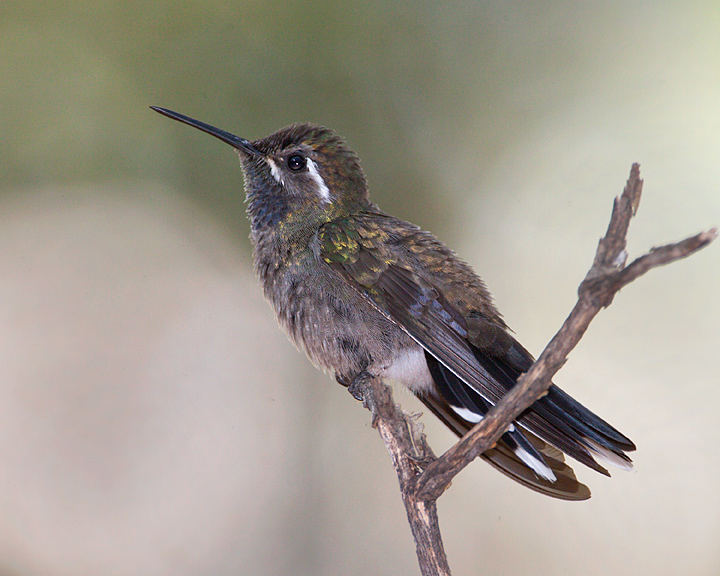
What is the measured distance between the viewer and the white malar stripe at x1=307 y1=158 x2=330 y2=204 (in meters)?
2.59

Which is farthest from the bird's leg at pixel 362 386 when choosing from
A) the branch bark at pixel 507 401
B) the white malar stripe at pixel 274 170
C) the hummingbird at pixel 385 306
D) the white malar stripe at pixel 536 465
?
the white malar stripe at pixel 274 170

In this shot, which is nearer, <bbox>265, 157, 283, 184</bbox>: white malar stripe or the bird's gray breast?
the bird's gray breast

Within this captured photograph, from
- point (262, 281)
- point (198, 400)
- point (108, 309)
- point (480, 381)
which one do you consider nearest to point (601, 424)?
point (480, 381)

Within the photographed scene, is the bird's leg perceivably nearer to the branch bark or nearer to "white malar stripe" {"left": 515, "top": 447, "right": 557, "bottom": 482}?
the branch bark

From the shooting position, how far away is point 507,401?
5.00 feet

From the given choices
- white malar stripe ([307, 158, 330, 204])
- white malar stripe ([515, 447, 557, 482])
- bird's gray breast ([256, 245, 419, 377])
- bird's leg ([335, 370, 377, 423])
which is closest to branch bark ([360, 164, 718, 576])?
bird's leg ([335, 370, 377, 423])

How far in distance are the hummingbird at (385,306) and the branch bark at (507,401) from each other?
0.92ft

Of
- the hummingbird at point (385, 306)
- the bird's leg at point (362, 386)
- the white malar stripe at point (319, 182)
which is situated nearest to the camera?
the hummingbird at point (385, 306)

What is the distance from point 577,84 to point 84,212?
343 centimetres

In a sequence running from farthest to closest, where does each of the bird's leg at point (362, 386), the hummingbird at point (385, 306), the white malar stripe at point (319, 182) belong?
the white malar stripe at point (319, 182) → the bird's leg at point (362, 386) → the hummingbird at point (385, 306)

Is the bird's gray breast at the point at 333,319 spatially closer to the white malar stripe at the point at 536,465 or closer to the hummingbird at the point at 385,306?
the hummingbird at the point at 385,306

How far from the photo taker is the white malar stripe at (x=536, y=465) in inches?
83.2

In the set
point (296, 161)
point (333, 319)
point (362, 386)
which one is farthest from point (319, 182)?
point (362, 386)

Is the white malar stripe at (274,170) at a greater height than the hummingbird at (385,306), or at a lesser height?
greater
